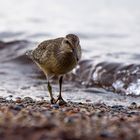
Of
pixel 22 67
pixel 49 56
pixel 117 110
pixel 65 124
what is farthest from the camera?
pixel 22 67

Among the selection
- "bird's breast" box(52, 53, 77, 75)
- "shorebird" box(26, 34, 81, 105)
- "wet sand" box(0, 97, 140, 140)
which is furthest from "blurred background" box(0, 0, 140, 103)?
"wet sand" box(0, 97, 140, 140)

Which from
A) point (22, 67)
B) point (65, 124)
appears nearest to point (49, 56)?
point (65, 124)

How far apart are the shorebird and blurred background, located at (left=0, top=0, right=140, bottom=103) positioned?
1719mm

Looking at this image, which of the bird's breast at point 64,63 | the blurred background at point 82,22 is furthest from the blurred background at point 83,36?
the bird's breast at point 64,63

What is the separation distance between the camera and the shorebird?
8898 mm

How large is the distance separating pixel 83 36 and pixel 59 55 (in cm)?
835

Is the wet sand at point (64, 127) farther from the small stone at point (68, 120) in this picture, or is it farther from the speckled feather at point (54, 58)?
the speckled feather at point (54, 58)

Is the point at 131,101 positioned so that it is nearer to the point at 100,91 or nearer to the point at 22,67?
the point at 100,91

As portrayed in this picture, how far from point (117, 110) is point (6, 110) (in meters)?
2.22

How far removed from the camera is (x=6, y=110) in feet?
23.0

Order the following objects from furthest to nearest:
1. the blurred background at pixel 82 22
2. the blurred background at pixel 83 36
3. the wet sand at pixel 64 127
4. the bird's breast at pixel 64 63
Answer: the blurred background at pixel 82 22 → the blurred background at pixel 83 36 → the bird's breast at pixel 64 63 → the wet sand at pixel 64 127

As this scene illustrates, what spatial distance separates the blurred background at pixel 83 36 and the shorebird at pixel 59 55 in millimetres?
1719

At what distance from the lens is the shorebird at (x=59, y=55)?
8.90 metres

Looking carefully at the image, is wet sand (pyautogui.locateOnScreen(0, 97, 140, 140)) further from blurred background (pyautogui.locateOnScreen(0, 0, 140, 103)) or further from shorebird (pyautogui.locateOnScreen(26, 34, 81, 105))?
blurred background (pyautogui.locateOnScreen(0, 0, 140, 103))
